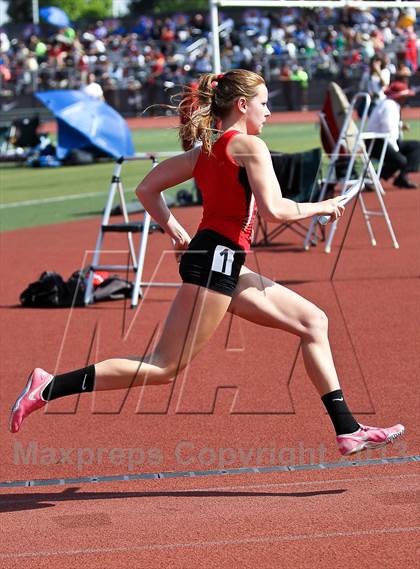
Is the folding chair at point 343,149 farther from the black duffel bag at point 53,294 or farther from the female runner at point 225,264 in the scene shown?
the female runner at point 225,264

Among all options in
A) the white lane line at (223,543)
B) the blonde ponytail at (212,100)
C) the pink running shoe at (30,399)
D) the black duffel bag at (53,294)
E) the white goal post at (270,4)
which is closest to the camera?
the white lane line at (223,543)

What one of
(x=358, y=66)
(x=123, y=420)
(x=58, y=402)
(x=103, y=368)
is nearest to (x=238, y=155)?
(x=103, y=368)

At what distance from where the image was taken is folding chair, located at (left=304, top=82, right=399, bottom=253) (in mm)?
12656

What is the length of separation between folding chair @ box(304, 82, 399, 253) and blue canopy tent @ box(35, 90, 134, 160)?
27.2 ft

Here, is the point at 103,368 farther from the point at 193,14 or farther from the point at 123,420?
the point at 193,14

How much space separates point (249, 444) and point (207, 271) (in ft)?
4.95

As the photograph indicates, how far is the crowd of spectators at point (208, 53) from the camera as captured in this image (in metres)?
40.8

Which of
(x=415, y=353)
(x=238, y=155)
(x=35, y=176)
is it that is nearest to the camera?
(x=238, y=155)

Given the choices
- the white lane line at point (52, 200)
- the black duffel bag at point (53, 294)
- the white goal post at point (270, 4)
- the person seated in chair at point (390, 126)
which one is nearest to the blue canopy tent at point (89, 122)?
the white lane line at point (52, 200)

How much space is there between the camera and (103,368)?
5.15 meters

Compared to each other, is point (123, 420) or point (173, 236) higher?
point (173, 236)

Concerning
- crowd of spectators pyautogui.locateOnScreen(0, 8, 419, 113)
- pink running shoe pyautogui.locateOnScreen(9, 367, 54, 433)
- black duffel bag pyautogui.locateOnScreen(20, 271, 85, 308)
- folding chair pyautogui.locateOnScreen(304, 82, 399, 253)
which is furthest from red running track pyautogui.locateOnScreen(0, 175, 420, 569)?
crowd of spectators pyautogui.locateOnScreen(0, 8, 419, 113)

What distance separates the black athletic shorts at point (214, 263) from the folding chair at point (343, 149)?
744cm

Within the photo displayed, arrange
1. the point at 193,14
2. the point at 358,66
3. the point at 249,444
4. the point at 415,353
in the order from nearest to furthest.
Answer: the point at 249,444 → the point at 415,353 → the point at 358,66 → the point at 193,14
